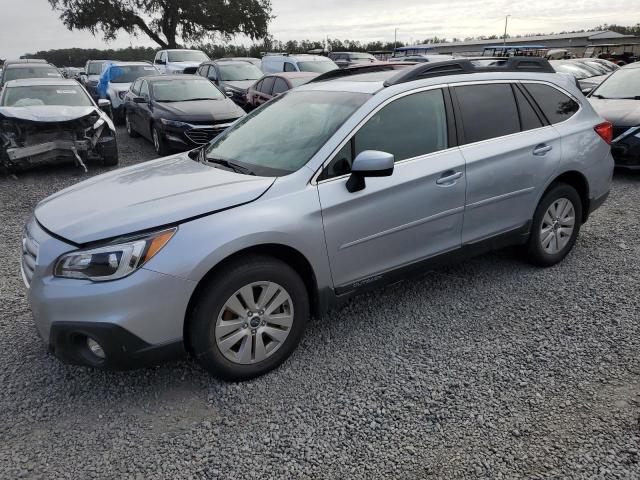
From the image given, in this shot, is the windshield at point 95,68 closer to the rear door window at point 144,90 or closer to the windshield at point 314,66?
the windshield at point 314,66

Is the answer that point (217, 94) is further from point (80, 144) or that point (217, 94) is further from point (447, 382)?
point (447, 382)

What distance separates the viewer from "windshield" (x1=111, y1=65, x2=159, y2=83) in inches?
569

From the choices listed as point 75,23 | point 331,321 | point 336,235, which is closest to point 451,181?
point 336,235

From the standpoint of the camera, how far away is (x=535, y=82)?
407 centimetres

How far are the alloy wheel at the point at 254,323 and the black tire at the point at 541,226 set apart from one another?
2314 mm

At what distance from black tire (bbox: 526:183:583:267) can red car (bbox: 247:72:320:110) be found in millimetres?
7340

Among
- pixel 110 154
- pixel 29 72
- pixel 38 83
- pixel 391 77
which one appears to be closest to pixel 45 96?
pixel 38 83

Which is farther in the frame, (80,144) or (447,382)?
(80,144)

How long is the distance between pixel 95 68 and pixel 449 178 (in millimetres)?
20100

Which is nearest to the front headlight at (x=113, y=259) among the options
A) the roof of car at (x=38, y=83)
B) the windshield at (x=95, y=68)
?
the roof of car at (x=38, y=83)

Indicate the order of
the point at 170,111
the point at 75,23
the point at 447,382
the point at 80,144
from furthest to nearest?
the point at 75,23 → the point at 170,111 → the point at 80,144 → the point at 447,382

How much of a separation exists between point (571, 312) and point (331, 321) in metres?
1.73

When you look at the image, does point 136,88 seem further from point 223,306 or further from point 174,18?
point 174,18

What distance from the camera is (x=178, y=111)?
356 inches
